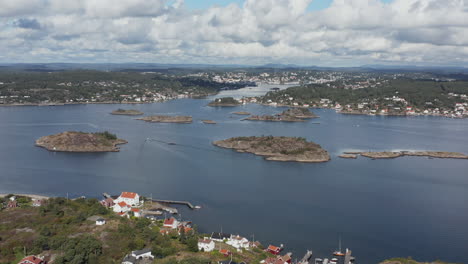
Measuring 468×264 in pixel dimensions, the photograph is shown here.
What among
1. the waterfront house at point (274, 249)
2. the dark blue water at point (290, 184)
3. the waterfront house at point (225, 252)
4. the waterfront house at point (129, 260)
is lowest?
the dark blue water at point (290, 184)

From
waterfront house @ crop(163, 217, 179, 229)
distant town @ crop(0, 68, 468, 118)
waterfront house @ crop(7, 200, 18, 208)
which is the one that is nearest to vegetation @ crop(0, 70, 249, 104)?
distant town @ crop(0, 68, 468, 118)

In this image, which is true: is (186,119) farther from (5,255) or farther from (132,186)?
(5,255)

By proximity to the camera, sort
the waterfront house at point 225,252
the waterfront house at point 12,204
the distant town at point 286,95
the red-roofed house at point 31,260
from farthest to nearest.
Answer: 1. the distant town at point 286,95
2. the waterfront house at point 12,204
3. the waterfront house at point 225,252
4. the red-roofed house at point 31,260

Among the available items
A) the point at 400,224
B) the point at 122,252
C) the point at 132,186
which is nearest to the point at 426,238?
the point at 400,224

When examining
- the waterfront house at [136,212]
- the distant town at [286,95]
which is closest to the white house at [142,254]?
the waterfront house at [136,212]

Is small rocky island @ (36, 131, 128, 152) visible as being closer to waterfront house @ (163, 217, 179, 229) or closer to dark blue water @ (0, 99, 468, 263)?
dark blue water @ (0, 99, 468, 263)

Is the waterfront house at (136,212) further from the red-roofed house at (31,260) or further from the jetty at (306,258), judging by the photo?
the jetty at (306,258)

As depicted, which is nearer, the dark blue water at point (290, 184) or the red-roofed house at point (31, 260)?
the red-roofed house at point (31, 260)

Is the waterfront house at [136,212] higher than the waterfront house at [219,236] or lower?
lower
